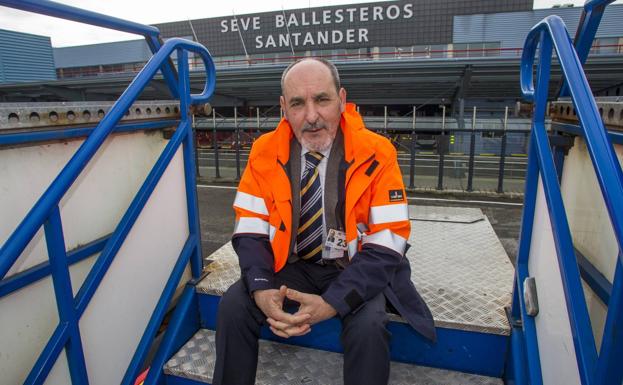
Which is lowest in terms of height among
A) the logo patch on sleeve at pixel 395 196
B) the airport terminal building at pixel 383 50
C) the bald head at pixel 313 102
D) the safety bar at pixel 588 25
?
the logo patch on sleeve at pixel 395 196

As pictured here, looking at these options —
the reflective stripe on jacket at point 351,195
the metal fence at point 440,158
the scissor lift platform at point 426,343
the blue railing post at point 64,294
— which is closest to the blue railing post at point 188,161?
the scissor lift platform at point 426,343

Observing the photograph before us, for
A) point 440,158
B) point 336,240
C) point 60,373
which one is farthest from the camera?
point 440,158

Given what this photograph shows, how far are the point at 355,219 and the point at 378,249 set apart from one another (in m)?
0.18

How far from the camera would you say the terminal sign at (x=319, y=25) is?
76.8 ft

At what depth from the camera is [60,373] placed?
150cm

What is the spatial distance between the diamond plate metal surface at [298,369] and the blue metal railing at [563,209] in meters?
0.45

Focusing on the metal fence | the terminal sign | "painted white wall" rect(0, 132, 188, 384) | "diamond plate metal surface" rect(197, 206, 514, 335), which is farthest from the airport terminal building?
"painted white wall" rect(0, 132, 188, 384)

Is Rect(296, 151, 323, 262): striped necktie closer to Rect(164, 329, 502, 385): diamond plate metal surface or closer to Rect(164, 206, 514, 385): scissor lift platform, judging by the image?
Rect(164, 206, 514, 385): scissor lift platform

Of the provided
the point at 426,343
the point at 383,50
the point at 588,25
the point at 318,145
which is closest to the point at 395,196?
the point at 318,145

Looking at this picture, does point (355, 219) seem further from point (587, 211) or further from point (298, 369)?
point (587, 211)

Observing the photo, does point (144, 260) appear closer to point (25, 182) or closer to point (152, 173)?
point (152, 173)

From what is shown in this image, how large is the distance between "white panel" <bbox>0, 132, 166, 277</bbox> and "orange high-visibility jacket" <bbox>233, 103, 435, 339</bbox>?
0.64 m

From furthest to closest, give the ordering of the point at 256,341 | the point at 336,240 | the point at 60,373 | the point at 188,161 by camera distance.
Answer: the point at 188,161 < the point at 336,240 < the point at 256,341 < the point at 60,373

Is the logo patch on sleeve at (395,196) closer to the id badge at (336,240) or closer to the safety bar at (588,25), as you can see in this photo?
the id badge at (336,240)
